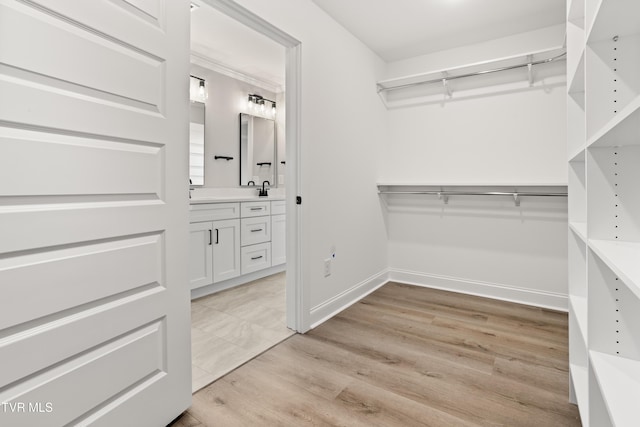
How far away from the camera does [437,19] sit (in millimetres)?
2605

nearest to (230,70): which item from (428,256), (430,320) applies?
(428,256)

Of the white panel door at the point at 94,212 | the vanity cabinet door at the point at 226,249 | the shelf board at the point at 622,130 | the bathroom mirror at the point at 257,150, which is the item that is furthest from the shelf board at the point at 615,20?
the bathroom mirror at the point at 257,150

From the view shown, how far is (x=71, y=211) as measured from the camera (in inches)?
42.5

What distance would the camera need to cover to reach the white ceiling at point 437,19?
2.40 meters

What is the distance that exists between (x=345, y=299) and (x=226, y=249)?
128 cm

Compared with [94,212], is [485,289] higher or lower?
lower

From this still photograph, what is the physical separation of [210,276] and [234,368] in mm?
1385

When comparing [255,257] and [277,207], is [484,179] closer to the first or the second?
[277,207]

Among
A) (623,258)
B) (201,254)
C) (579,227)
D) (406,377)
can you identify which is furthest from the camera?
(201,254)

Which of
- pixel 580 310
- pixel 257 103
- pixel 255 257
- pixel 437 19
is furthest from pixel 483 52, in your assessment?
pixel 255 257

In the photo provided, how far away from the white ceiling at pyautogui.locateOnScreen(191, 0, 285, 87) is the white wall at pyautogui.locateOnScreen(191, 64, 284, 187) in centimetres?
18

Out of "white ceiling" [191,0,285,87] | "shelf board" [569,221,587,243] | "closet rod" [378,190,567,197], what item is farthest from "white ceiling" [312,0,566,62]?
"shelf board" [569,221,587,243]

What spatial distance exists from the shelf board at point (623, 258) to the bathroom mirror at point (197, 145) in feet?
10.9

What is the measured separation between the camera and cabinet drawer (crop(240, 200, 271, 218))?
3.42 meters
